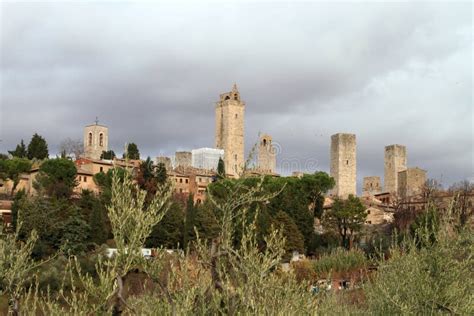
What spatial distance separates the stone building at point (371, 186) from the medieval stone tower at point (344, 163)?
334 inches

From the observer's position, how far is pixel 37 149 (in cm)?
6500

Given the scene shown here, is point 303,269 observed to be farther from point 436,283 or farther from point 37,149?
point 37,149

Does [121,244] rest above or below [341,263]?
above

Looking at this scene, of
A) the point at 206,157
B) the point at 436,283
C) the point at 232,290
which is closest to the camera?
the point at 232,290

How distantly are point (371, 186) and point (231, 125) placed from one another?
56.7ft

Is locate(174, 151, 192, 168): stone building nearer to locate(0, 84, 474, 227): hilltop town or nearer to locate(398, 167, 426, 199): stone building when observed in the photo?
locate(0, 84, 474, 227): hilltop town

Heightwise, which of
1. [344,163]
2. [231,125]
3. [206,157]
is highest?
[231,125]

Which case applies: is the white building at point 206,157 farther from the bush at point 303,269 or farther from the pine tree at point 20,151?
the bush at point 303,269

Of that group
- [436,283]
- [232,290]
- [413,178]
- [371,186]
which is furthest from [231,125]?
[232,290]

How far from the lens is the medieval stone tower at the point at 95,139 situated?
80.3 metres

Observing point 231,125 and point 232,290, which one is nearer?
point 232,290

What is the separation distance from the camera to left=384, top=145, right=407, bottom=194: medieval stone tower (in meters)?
70.2

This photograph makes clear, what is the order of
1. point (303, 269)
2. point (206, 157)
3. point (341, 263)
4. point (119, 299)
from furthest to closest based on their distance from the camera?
point (206, 157)
point (341, 263)
point (303, 269)
point (119, 299)

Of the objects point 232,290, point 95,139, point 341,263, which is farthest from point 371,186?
point 232,290
